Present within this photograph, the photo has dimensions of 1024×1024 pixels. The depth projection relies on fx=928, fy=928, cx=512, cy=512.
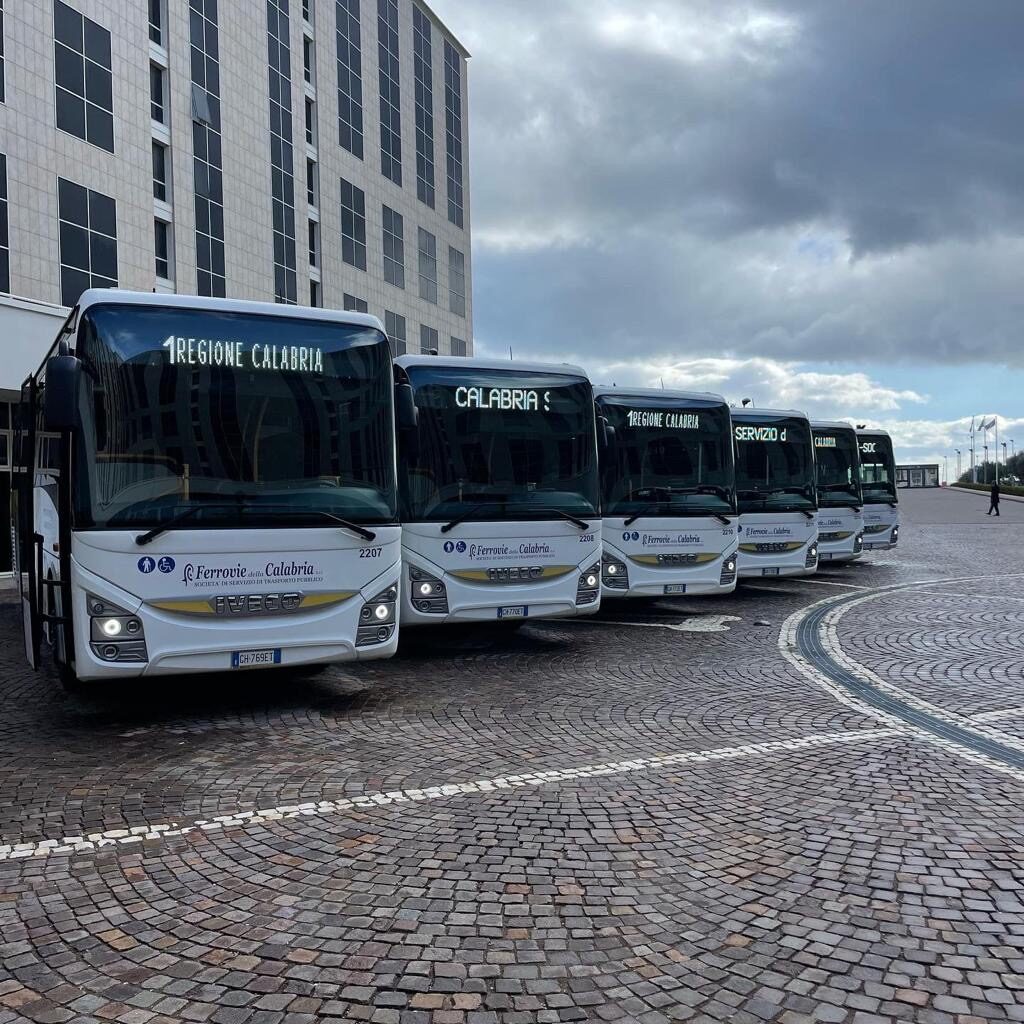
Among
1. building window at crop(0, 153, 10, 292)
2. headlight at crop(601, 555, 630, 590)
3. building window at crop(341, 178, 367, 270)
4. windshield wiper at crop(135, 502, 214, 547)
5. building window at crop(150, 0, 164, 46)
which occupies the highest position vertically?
building window at crop(150, 0, 164, 46)

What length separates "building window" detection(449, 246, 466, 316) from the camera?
47094 mm

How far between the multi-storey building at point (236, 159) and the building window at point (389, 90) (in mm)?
90

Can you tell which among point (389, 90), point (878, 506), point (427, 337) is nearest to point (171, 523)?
point (878, 506)

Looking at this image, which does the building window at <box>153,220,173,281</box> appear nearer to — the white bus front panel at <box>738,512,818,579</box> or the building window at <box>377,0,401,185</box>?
the building window at <box>377,0,401,185</box>

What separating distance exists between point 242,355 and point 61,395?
132cm

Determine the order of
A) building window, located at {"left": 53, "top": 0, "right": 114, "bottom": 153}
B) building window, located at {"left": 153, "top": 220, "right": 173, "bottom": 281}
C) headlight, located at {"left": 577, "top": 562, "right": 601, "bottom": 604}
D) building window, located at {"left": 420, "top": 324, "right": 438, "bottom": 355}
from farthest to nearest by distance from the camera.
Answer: building window, located at {"left": 420, "top": 324, "right": 438, "bottom": 355} → building window, located at {"left": 153, "top": 220, "right": 173, "bottom": 281} → building window, located at {"left": 53, "top": 0, "right": 114, "bottom": 153} → headlight, located at {"left": 577, "top": 562, "right": 601, "bottom": 604}

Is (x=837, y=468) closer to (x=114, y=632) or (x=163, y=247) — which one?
(x=114, y=632)

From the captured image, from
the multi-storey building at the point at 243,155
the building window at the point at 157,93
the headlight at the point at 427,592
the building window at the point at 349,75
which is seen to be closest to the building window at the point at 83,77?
the multi-storey building at the point at 243,155

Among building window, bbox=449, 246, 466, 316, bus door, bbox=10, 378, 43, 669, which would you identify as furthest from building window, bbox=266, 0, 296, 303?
bus door, bbox=10, 378, 43, 669

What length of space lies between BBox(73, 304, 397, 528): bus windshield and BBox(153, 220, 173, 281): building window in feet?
74.3

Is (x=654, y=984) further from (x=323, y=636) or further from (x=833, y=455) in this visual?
(x=833, y=455)

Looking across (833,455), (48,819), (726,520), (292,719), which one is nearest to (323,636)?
(292,719)

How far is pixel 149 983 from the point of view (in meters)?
3.25

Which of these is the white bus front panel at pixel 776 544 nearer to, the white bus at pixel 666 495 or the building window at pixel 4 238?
the white bus at pixel 666 495
